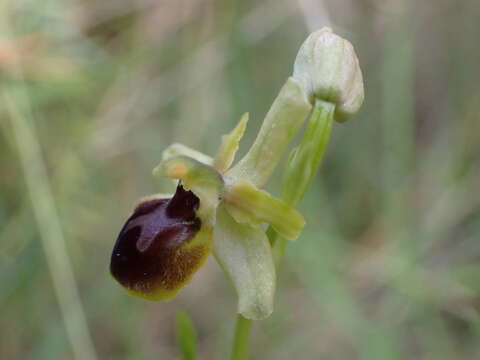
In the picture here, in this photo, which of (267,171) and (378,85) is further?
(378,85)

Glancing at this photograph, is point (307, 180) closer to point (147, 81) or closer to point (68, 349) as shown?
point (68, 349)

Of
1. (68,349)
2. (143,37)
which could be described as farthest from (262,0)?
(68,349)

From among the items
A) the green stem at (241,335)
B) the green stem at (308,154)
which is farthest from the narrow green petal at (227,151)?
the green stem at (241,335)

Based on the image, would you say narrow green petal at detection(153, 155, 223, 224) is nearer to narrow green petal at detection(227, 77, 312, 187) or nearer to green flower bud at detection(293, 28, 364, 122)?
narrow green petal at detection(227, 77, 312, 187)

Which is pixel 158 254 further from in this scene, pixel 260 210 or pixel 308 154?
pixel 308 154

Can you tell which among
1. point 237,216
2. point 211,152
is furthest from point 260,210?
point 211,152

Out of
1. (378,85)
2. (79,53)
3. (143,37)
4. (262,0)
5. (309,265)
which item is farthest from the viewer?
(378,85)

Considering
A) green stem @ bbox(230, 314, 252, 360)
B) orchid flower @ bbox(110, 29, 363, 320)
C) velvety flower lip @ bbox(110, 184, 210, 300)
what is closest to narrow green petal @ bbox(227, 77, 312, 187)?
orchid flower @ bbox(110, 29, 363, 320)
